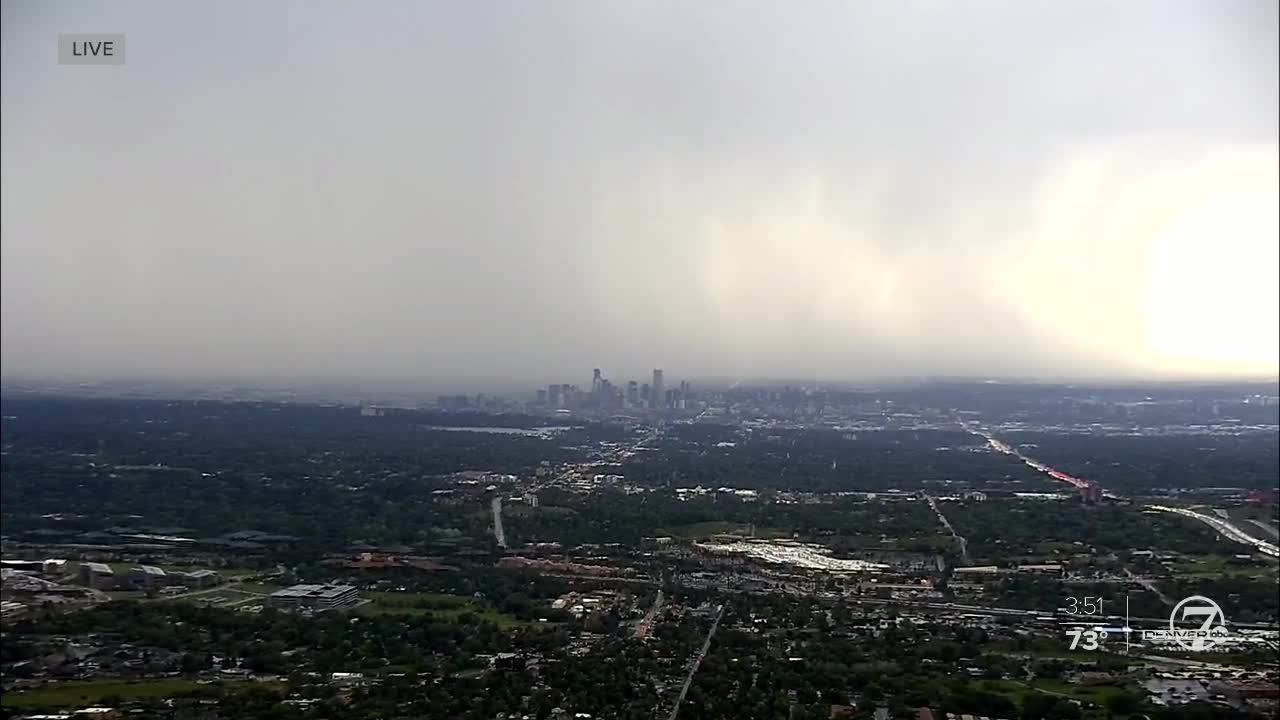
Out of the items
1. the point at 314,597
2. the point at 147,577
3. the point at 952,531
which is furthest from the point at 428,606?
the point at 952,531

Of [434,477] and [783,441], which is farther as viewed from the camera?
[783,441]

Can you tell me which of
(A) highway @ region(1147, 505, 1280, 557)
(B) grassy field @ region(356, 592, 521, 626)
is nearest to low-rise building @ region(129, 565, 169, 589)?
(B) grassy field @ region(356, 592, 521, 626)

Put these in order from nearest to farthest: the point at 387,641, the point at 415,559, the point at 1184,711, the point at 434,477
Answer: the point at 1184,711
the point at 387,641
the point at 415,559
the point at 434,477

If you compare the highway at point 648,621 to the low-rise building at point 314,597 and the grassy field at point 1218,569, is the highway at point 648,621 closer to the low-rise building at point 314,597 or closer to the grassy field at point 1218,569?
the low-rise building at point 314,597

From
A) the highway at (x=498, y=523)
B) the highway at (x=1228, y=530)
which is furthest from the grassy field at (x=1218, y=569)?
the highway at (x=498, y=523)

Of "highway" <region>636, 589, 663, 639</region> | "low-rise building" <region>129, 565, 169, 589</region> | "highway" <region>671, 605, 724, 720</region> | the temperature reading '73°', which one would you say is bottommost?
the temperature reading '73°'

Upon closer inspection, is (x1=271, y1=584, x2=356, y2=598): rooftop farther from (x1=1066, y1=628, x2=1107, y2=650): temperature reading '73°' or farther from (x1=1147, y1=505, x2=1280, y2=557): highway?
(x1=1147, y1=505, x2=1280, y2=557): highway

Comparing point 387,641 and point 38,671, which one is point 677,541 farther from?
point 38,671

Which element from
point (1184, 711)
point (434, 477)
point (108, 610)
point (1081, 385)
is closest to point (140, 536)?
point (108, 610)
